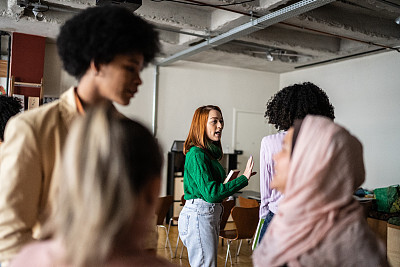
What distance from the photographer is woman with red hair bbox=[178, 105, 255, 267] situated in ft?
9.09

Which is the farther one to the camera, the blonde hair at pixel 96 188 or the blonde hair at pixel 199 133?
the blonde hair at pixel 199 133

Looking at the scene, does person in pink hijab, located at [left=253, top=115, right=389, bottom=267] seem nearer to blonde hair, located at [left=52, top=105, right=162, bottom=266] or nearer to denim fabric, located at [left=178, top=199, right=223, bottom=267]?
blonde hair, located at [left=52, top=105, right=162, bottom=266]

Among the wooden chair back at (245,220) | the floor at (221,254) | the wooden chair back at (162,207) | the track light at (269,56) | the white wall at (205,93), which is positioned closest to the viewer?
the wooden chair back at (245,220)

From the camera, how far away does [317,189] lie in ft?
3.67

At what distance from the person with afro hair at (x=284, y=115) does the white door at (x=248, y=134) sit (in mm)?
6263

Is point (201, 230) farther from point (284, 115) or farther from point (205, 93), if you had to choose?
point (205, 93)

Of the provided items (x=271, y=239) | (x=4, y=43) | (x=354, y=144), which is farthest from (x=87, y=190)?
(x=4, y=43)

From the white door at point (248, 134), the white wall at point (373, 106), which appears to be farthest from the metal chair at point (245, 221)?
the white door at point (248, 134)

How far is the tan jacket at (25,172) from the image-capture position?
1152 millimetres

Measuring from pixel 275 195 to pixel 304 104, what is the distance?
0.58 m

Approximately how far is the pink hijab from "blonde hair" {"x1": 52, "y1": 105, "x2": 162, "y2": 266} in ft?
1.66

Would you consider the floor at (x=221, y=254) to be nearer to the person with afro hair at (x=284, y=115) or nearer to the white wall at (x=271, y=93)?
the white wall at (x=271, y=93)

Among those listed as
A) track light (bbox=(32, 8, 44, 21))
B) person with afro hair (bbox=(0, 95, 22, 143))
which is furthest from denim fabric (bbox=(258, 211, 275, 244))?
track light (bbox=(32, 8, 44, 21))

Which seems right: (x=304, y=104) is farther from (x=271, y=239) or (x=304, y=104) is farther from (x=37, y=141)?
(x=37, y=141)
